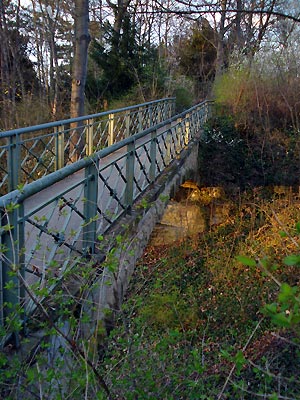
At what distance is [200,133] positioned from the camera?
1261cm

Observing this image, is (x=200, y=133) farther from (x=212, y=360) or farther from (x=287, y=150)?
(x=212, y=360)

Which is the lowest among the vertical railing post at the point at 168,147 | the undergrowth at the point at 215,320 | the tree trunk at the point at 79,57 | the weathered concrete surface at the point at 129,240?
the undergrowth at the point at 215,320

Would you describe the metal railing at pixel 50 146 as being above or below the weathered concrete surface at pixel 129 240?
above

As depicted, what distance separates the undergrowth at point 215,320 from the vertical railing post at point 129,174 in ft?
2.59

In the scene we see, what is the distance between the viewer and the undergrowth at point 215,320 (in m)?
2.34

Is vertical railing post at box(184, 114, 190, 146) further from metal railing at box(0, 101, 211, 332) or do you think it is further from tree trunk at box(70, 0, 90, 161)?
metal railing at box(0, 101, 211, 332)

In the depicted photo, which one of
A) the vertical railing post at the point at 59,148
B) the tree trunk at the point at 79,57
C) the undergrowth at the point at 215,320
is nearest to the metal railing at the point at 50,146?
the vertical railing post at the point at 59,148

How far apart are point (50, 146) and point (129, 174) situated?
438 cm

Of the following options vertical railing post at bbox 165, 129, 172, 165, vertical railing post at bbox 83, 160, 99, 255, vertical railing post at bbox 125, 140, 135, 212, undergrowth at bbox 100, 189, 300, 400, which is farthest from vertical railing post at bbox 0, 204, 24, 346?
vertical railing post at bbox 165, 129, 172, 165

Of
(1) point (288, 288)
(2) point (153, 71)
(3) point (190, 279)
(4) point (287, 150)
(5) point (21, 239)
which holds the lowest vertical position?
(3) point (190, 279)

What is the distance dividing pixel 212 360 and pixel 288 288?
4.08 metres

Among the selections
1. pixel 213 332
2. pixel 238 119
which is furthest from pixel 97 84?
pixel 213 332

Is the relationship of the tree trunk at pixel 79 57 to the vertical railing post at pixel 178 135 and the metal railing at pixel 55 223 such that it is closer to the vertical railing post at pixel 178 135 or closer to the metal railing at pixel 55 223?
the vertical railing post at pixel 178 135

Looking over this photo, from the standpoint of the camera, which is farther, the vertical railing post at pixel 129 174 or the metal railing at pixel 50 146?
the metal railing at pixel 50 146
